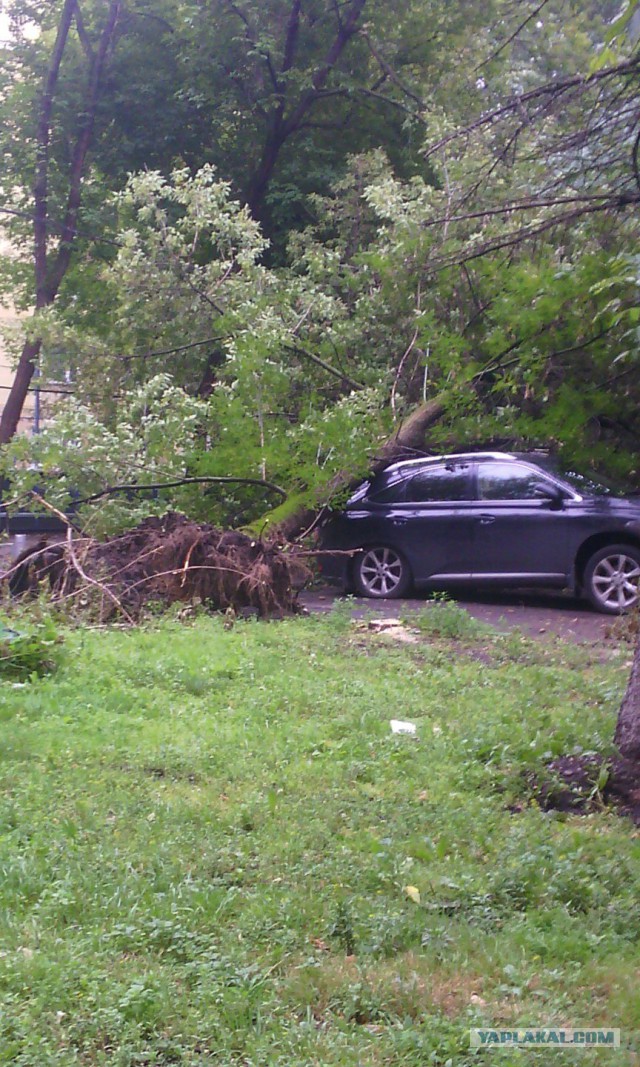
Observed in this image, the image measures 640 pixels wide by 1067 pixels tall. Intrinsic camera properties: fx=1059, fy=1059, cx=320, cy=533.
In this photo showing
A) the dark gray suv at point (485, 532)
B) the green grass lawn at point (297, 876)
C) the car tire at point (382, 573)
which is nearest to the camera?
the green grass lawn at point (297, 876)

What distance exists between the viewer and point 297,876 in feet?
13.6

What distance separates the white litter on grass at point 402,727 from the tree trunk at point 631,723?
4.05 ft

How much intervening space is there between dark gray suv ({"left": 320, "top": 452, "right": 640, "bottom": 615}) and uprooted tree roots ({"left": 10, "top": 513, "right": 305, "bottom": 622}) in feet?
5.19

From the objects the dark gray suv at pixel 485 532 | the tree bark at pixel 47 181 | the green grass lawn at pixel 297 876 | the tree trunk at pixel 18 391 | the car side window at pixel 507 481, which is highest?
the tree bark at pixel 47 181

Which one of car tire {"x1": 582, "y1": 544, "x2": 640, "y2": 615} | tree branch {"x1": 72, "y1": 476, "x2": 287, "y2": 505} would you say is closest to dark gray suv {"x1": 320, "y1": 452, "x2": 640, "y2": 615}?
car tire {"x1": 582, "y1": 544, "x2": 640, "y2": 615}

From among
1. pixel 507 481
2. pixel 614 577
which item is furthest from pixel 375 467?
pixel 614 577

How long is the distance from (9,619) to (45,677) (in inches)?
58.7

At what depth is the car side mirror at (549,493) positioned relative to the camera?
1179 cm

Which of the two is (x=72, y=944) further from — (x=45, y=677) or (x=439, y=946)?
(x=45, y=677)

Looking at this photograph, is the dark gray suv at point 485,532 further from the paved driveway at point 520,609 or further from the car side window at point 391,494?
the paved driveway at point 520,609

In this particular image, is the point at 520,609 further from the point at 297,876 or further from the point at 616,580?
the point at 297,876

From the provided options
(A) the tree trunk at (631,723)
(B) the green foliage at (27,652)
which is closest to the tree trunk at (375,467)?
(B) the green foliage at (27,652)

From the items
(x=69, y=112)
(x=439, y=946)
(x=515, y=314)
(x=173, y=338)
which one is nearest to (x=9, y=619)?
(x=439, y=946)

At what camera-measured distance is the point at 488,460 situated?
12.4 metres
